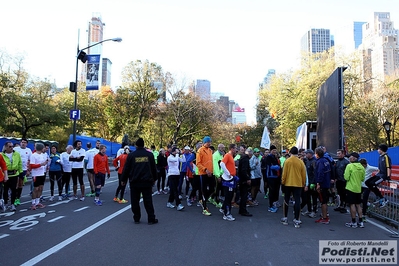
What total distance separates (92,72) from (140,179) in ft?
43.3

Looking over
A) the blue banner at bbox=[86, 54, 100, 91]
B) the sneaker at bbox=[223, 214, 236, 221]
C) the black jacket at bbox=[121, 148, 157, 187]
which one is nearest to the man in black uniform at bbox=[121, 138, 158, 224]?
the black jacket at bbox=[121, 148, 157, 187]

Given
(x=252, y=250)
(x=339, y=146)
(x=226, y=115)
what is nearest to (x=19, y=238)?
(x=252, y=250)

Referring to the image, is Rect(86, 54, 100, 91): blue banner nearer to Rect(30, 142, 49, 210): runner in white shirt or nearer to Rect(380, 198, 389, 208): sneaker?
Rect(30, 142, 49, 210): runner in white shirt

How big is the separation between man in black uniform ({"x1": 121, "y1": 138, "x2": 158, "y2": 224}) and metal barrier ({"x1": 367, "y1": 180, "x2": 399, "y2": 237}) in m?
5.92

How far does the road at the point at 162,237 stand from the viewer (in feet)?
18.2

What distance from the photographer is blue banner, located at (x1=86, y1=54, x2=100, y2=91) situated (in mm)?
19420

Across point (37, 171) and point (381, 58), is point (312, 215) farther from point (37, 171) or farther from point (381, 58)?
point (381, 58)

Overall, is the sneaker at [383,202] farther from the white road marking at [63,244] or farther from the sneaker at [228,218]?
the white road marking at [63,244]

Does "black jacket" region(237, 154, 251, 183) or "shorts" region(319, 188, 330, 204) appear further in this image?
"black jacket" region(237, 154, 251, 183)

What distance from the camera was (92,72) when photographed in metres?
19.7

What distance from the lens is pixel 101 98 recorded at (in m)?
55.6

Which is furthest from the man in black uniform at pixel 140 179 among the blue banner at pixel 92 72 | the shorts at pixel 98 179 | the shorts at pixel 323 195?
the blue banner at pixel 92 72

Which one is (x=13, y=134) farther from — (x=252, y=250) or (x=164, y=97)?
(x=252, y=250)

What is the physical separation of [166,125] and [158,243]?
42.8m
